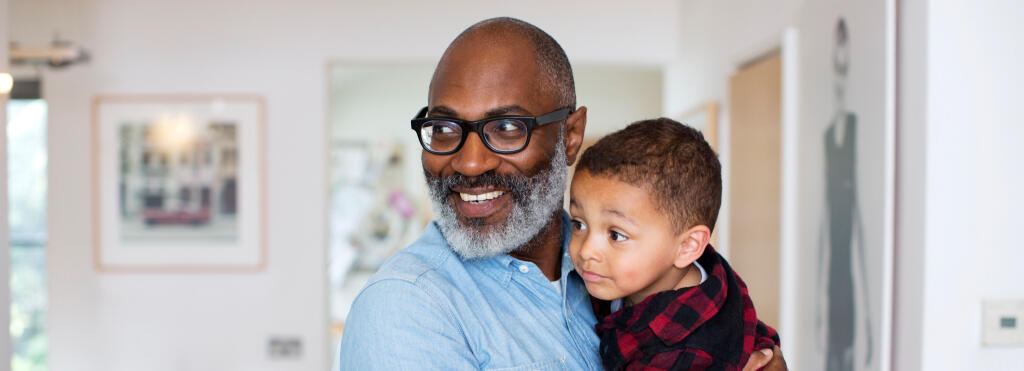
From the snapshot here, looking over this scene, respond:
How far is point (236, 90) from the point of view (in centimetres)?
341

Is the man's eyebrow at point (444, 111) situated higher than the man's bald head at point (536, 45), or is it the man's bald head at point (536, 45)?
the man's bald head at point (536, 45)

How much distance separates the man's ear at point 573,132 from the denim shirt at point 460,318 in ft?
0.66

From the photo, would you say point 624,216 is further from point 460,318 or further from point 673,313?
point 460,318

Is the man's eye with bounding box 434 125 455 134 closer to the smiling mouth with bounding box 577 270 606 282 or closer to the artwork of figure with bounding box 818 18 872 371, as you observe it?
the smiling mouth with bounding box 577 270 606 282

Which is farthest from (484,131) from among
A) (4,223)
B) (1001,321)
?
(4,223)

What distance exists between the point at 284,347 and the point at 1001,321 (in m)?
2.95

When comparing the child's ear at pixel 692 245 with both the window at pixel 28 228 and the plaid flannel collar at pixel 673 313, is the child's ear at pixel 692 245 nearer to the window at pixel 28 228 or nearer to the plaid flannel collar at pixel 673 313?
the plaid flannel collar at pixel 673 313

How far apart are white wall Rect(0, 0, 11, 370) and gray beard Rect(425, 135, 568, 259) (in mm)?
1149

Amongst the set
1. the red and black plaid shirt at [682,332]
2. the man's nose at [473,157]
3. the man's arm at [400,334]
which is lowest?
the red and black plaid shirt at [682,332]

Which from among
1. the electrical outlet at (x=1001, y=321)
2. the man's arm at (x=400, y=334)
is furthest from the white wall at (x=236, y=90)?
the man's arm at (x=400, y=334)

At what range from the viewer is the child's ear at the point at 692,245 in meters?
1.17

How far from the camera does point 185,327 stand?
346 centimetres

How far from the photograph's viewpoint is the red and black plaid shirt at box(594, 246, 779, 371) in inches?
41.5

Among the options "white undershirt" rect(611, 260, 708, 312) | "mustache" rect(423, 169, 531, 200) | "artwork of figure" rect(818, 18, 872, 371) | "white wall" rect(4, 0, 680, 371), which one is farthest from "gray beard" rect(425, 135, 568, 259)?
"white wall" rect(4, 0, 680, 371)
